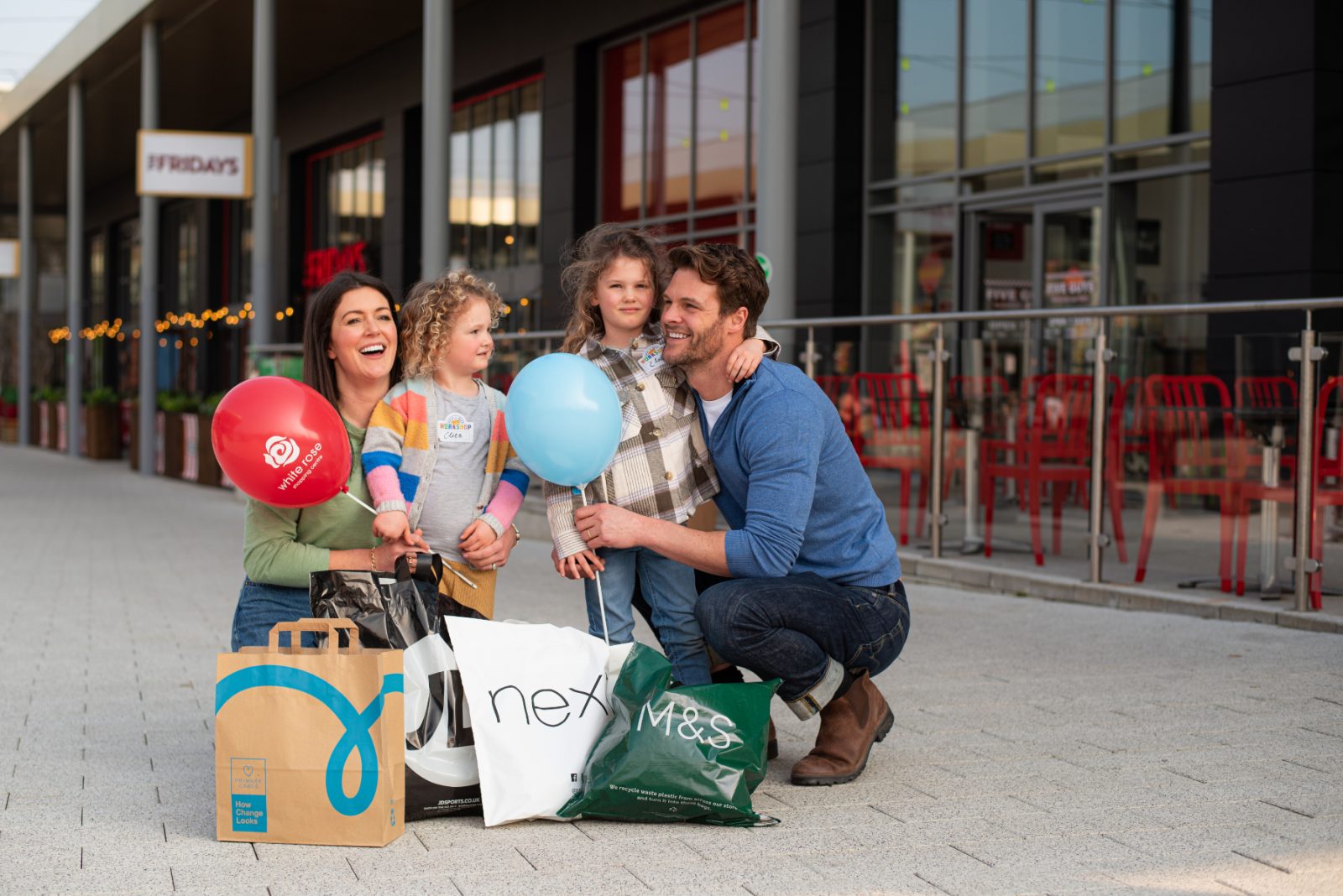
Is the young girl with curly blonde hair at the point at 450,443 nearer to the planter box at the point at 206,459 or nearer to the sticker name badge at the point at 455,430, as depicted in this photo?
the sticker name badge at the point at 455,430

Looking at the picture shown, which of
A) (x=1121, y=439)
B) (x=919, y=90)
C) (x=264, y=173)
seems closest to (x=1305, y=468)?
(x=1121, y=439)

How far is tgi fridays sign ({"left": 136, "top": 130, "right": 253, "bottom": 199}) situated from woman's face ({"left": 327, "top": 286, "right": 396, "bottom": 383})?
13222mm

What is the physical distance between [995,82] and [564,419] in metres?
10.3

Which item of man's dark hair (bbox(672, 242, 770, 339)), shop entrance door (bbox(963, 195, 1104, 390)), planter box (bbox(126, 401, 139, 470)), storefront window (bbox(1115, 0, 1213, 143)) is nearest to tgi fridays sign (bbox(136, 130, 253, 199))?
planter box (bbox(126, 401, 139, 470))

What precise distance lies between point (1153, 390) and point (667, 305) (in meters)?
4.09

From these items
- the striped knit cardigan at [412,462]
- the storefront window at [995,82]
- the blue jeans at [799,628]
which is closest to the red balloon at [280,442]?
the striped knit cardigan at [412,462]

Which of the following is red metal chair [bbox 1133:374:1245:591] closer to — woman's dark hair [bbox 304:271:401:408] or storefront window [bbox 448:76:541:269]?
woman's dark hair [bbox 304:271:401:408]

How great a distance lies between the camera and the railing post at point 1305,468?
6.54 metres

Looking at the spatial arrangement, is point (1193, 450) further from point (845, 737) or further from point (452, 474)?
point (452, 474)

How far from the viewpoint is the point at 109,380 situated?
3734 centimetres

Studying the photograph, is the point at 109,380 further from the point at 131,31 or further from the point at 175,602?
the point at 175,602

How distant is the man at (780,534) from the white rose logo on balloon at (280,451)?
73 centimetres

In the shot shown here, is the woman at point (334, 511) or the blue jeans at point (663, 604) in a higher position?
the woman at point (334, 511)

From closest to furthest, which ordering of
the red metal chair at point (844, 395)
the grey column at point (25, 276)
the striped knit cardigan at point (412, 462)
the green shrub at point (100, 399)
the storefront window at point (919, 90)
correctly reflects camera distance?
the striped knit cardigan at point (412, 462)
the red metal chair at point (844, 395)
the storefront window at point (919, 90)
the green shrub at point (100, 399)
the grey column at point (25, 276)
